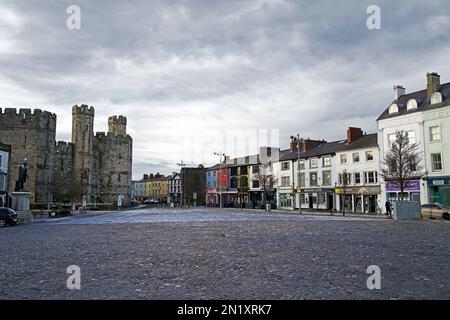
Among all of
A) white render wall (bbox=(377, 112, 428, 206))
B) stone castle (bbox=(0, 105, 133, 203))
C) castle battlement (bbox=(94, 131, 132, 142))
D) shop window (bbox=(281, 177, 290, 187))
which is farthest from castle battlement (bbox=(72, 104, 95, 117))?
white render wall (bbox=(377, 112, 428, 206))

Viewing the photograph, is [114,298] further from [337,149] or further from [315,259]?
[337,149]

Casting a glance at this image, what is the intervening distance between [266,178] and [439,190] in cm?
3214

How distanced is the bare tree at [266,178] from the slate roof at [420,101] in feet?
79.5

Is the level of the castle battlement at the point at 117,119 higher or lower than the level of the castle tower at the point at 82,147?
higher

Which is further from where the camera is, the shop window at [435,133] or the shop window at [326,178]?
the shop window at [326,178]

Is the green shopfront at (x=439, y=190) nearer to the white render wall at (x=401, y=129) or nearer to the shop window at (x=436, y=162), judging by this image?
the white render wall at (x=401, y=129)

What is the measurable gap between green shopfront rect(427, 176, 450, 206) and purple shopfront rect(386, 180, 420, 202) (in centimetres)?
142

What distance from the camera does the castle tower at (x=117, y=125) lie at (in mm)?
84625

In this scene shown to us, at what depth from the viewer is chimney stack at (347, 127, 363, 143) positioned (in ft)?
182

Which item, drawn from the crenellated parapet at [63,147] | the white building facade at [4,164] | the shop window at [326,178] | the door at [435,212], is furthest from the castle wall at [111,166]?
the door at [435,212]
